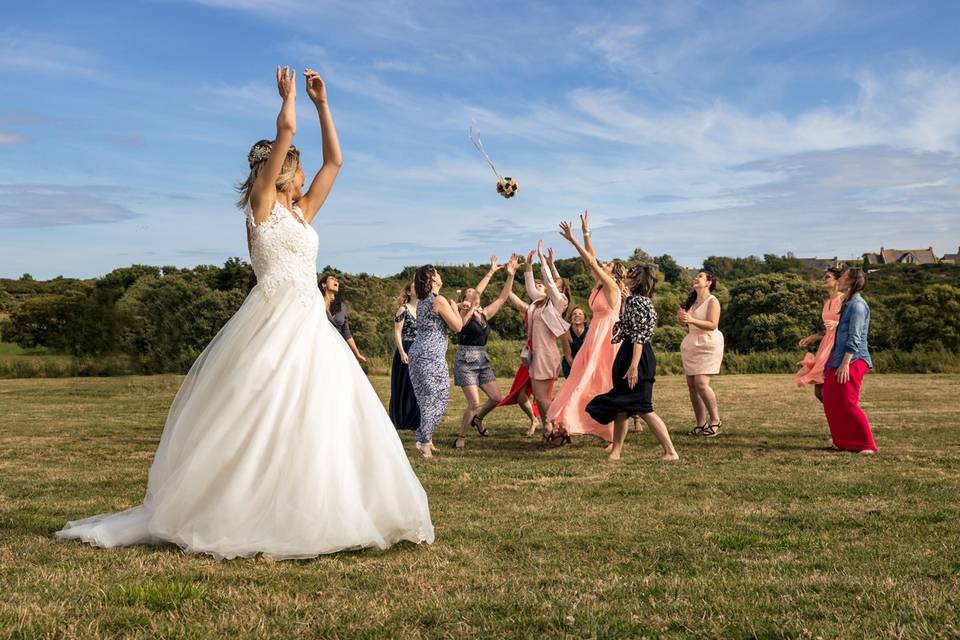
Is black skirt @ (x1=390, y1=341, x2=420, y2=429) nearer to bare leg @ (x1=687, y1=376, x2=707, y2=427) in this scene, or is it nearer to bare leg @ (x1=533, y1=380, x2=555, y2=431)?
bare leg @ (x1=533, y1=380, x2=555, y2=431)

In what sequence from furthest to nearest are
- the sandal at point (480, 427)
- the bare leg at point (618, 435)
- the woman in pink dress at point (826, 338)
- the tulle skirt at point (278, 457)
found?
the sandal at point (480, 427) → the woman in pink dress at point (826, 338) → the bare leg at point (618, 435) → the tulle skirt at point (278, 457)

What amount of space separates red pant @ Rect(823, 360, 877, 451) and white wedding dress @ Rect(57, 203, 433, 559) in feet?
24.0

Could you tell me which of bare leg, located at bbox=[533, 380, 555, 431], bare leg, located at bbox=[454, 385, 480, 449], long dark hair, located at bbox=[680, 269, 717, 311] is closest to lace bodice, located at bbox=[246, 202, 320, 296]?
bare leg, located at bbox=[454, 385, 480, 449]

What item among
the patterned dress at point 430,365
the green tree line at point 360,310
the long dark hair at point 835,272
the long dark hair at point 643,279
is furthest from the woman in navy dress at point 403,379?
the green tree line at point 360,310

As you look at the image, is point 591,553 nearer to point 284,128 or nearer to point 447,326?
point 284,128

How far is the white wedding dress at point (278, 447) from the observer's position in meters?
5.32

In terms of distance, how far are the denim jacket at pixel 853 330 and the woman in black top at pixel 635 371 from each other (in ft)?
8.43

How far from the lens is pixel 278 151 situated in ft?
18.2

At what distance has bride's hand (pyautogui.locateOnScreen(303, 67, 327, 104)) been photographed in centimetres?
584

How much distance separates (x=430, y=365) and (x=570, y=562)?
6.09 m

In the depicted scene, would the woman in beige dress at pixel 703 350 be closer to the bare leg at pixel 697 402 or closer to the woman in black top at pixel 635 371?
the bare leg at pixel 697 402

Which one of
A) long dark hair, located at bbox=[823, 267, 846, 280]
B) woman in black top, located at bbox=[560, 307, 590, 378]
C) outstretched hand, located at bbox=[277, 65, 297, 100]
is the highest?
outstretched hand, located at bbox=[277, 65, 297, 100]

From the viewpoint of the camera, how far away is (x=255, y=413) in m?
5.48

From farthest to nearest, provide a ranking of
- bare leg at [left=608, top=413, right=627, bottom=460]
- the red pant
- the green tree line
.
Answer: the green tree line, the red pant, bare leg at [left=608, top=413, right=627, bottom=460]
